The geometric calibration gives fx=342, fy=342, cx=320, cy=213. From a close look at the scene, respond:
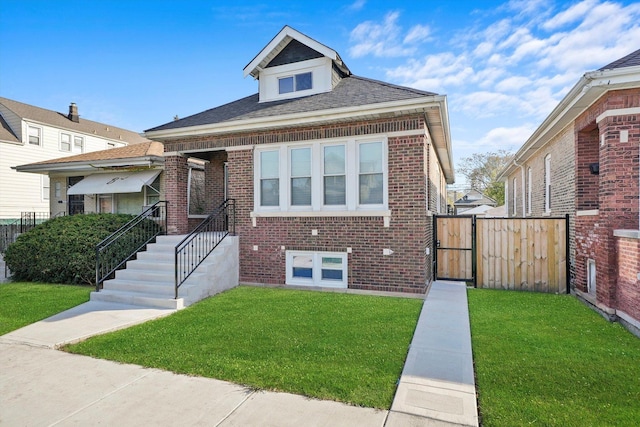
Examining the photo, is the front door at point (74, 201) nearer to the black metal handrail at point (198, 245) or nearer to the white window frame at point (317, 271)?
the black metal handrail at point (198, 245)

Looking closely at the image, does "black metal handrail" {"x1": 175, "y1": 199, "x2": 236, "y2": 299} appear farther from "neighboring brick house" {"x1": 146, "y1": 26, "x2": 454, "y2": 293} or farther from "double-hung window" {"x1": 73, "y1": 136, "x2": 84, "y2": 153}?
"double-hung window" {"x1": 73, "y1": 136, "x2": 84, "y2": 153}

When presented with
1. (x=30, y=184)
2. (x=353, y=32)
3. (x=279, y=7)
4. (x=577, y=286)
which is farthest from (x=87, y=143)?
(x=577, y=286)

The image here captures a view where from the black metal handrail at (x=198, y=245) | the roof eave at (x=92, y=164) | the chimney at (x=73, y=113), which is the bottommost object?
the black metal handrail at (x=198, y=245)

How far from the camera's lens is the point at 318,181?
822 centimetres

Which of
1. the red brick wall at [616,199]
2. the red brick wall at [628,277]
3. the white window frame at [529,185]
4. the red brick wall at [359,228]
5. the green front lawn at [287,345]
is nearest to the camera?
the green front lawn at [287,345]

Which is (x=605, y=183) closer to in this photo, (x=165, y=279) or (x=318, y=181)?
(x=318, y=181)

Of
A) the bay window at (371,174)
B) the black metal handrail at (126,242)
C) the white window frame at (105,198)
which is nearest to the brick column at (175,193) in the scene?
the black metal handrail at (126,242)

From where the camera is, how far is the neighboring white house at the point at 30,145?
67.9 ft

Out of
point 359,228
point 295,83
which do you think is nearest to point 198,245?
point 359,228

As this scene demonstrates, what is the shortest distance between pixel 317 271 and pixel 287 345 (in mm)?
3811

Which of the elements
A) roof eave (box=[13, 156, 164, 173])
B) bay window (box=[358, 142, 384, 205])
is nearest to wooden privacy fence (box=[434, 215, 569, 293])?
bay window (box=[358, 142, 384, 205])

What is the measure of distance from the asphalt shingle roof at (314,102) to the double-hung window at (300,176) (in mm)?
1002

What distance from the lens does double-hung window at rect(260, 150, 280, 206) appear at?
342 inches

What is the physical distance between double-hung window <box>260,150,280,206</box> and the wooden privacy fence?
170 inches
